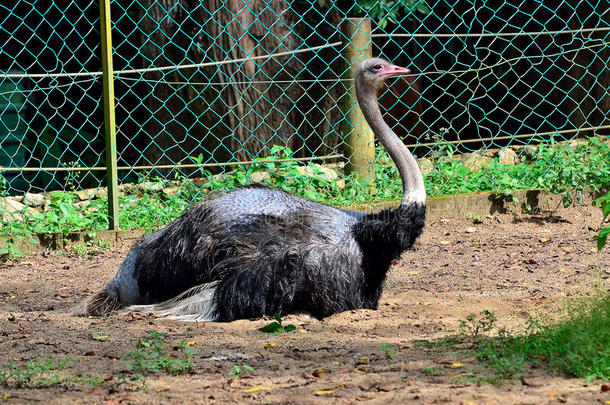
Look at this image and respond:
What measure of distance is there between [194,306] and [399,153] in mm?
1476

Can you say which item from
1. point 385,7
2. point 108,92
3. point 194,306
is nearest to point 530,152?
point 385,7

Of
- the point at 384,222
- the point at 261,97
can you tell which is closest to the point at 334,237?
the point at 384,222

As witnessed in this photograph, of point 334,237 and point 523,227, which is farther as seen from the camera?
point 523,227

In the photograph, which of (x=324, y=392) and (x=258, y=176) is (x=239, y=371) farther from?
(x=258, y=176)

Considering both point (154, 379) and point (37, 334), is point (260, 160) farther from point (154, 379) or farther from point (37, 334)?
point (154, 379)

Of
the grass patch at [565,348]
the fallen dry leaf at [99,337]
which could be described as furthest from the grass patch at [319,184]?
the grass patch at [565,348]

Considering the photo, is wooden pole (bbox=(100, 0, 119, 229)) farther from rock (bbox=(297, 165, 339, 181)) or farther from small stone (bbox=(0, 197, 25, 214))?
rock (bbox=(297, 165, 339, 181))

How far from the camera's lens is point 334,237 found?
17.3 ft

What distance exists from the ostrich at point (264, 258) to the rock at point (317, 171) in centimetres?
211

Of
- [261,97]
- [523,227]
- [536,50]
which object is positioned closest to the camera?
[523,227]

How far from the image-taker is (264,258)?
16.9ft

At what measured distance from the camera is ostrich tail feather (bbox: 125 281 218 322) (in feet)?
16.9

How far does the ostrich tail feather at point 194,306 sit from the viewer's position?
5.14 m

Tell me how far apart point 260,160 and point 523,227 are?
210 cm
